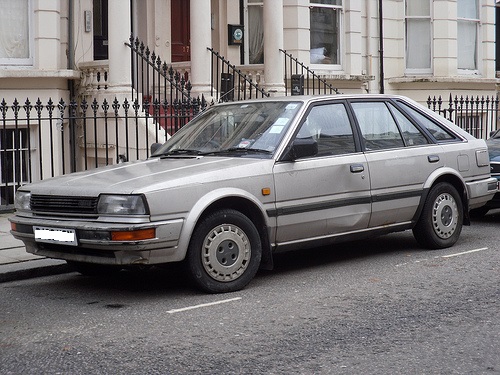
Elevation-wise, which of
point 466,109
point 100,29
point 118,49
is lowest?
point 466,109

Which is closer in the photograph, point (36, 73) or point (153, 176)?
point (153, 176)

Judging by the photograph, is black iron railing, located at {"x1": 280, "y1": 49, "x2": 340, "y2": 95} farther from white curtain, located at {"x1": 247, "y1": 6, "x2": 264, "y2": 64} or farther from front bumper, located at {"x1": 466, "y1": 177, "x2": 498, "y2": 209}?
front bumper, located at {"x1": 466, "y1": 177, "x2": 498, "y2": 209}

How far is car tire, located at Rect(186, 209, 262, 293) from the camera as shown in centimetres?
732

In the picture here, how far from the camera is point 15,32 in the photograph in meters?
14.5

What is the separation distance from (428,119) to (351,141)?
4.30 feet

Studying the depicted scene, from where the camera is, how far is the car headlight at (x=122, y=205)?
7.04m

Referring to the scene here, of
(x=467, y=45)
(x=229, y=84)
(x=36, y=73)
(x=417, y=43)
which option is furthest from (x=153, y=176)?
(x=467, y=45)

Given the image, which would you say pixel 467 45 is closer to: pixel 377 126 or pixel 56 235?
pixel 377 126

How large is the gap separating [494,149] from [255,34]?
7.56 meters

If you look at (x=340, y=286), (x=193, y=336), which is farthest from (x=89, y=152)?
(x=193, y=336)

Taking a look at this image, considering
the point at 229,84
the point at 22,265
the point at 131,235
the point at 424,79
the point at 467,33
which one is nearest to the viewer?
the point at 131,235

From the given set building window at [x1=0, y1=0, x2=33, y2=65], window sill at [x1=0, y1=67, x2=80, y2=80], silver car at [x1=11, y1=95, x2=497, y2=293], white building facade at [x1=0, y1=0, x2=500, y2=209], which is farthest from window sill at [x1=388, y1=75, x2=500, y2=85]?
silver car at [x1=11, y1=95, x2=497, y2=293]

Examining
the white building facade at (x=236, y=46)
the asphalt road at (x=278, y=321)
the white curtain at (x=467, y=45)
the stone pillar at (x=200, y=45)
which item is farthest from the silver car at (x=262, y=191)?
the white curtain at (x=467, y=45)

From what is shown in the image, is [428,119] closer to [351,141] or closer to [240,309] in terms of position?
[351,141]
